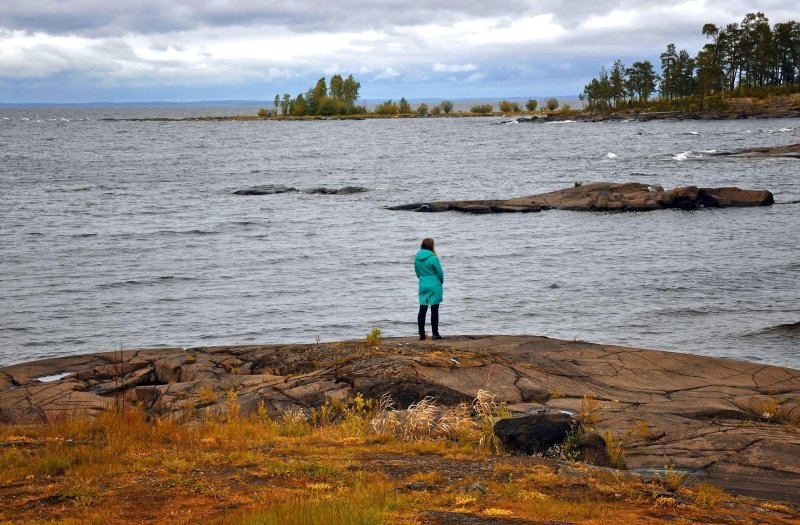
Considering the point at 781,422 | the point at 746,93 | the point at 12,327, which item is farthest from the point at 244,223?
the point at 746,93

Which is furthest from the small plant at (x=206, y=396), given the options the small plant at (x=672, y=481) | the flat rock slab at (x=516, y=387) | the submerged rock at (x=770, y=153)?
the submerged rock at (x=770, y=153)

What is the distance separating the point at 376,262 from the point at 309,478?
79.3 feet

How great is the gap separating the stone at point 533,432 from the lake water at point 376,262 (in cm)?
1021

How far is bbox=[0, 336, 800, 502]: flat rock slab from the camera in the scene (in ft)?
36.4

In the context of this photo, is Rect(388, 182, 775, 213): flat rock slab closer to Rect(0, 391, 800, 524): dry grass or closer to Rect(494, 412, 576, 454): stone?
Rect(0, 391, 800, 524): dry grass

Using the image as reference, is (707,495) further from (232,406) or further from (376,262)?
(376,262)

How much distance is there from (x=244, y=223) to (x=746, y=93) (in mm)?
124140

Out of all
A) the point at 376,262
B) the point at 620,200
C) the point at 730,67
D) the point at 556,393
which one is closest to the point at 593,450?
the point at 556,393

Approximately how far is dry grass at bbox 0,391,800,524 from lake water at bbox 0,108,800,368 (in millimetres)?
10301

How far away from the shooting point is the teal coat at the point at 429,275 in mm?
17312

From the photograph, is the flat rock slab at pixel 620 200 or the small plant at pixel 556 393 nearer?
the small plant at pixel 556 393

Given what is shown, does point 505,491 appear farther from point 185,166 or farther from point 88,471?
point 185,166

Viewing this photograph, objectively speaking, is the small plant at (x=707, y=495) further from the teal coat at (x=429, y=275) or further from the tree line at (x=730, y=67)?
the tree line at (x=730, y=67)

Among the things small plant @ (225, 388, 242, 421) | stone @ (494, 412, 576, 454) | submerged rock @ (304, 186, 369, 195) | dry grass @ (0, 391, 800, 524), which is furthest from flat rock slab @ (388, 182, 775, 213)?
stone @ (494, 412, 576, 454)
